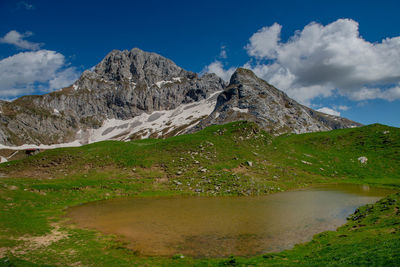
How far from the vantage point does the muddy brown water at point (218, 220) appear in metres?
18.8

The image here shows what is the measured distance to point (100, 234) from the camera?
21672mm

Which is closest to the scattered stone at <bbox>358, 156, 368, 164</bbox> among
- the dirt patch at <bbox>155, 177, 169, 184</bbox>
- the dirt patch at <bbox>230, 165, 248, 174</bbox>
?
the dirt patch at <bbox>230, 165, 248, 174</bbox>

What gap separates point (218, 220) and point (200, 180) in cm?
1807

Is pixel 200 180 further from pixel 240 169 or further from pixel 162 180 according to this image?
pixel 240 169

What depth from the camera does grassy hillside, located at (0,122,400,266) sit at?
52.5 feet

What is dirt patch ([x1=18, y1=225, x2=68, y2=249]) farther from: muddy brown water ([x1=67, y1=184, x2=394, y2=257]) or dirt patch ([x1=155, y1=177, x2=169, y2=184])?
dirt patch ([x1=155, y1=177, x2=169, y2=184])

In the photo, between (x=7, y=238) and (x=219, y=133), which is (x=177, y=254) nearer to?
(x=7, y=238)

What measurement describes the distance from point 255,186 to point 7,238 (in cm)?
3373

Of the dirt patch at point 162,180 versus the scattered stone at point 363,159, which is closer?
the dirt patch at point 162,180

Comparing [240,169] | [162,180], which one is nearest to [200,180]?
[162,180]

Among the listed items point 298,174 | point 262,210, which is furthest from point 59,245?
point 298,174

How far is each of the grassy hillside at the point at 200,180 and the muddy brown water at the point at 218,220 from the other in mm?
1741

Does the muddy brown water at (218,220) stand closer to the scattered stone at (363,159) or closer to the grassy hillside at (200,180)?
the grassy hillside at (200,180)

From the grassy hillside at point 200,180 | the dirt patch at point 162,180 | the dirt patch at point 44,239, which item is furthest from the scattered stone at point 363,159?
the dirt patch at point 44,239
